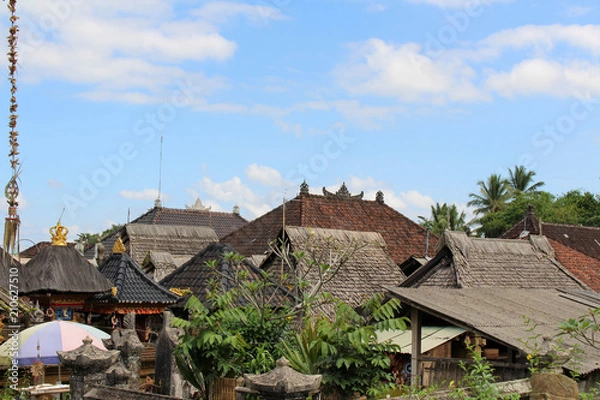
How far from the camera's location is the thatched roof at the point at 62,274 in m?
12.8

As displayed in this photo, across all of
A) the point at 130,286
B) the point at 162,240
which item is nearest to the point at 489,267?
the point at 130,286

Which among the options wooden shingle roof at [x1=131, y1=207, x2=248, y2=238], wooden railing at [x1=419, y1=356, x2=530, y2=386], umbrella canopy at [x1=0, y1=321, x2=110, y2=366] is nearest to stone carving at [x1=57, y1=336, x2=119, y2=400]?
umbrella canopy at [x1=0, y1=321, x2=110, y2=366]

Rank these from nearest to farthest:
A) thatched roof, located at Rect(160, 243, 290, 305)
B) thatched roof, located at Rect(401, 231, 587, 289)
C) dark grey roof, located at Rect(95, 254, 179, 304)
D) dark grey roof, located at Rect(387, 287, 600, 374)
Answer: dark grey roof, located at Rect(387, 287, 600, 374), dark grey roof, located at Rect(95, 254, 179, 304), thatched roof, located at Rect(160, 243, 290, 305), thatched roof, located at Rect(401, 231, 587, 289)

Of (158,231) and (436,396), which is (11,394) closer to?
(436,396)

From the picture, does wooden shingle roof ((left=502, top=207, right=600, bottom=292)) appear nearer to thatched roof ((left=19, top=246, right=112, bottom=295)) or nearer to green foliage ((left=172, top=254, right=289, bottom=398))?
thatched roof ((left=19, top=246, right=112, bottom=295))

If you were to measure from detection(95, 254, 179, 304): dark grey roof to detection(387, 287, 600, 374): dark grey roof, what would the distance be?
4648 millimetres

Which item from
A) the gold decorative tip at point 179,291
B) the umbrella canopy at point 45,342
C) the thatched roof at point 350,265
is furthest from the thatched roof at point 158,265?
the umbrella canopy at point 45,342

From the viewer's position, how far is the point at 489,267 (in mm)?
16969

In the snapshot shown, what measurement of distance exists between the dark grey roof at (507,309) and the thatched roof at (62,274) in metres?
5.28

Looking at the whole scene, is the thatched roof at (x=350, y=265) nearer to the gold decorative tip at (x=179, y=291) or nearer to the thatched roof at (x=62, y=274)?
the gold decorative tip at (x=179, y=291)

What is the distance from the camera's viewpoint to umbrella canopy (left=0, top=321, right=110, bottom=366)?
10.1 metres

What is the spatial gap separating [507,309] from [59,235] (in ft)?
26.7

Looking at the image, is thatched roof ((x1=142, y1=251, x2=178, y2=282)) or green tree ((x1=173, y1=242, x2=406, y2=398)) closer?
green tree ((x1=173, y1=242, x2=406, y2=398))

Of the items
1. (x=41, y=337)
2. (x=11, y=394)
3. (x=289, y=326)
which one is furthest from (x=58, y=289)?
(x=289, y=326)
